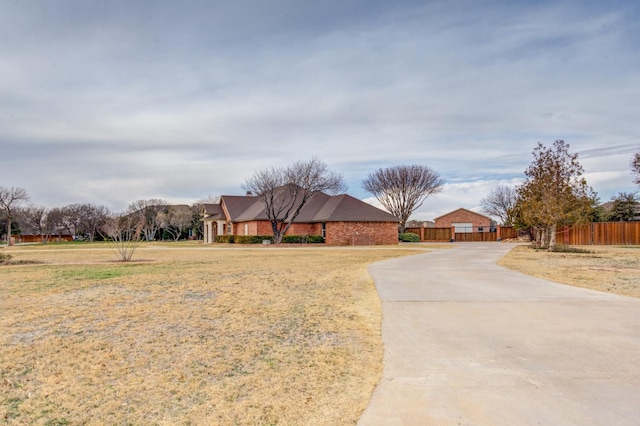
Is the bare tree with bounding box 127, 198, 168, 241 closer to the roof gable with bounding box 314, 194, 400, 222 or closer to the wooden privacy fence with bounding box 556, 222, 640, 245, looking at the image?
the roof gable with bounding box 314, 194, 400, 222

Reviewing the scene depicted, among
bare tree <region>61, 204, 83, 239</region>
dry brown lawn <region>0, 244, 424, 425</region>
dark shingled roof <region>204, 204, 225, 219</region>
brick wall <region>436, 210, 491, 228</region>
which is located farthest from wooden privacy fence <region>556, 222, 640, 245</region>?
bare tree <region>61, 204, 83, 239</region>

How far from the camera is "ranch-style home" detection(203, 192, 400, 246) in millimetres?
39500

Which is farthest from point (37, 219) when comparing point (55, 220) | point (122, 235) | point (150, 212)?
point (122, 235)

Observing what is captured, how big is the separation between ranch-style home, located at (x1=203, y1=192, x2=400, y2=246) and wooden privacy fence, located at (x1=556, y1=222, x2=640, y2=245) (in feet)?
46.0

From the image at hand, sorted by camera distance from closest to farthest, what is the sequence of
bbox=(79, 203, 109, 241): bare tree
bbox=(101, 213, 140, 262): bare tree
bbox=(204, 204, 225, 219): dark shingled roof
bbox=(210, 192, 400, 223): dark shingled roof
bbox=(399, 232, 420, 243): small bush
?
1. bbox=(101, 213, 140, 262): bare tree
2. bbox=(210, 192, 400, 223): dark shingled roof
3. bbox=(399, 232, 420, 243): small bush
4. bbox=(204, 204, 225, 219): dark shingled roof
5. bbox=(79, 203, 109, 241): bare tree

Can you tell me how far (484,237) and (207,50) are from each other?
42425 millimetres

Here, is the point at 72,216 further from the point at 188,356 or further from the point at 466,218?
the point at 188,356

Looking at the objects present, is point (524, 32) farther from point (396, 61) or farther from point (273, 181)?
point (273, 181)

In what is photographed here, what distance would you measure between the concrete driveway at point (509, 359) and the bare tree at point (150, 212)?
57591 mm

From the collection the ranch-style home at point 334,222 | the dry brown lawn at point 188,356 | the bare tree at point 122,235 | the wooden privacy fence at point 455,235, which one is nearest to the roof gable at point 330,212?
the ranch-style home at point 334,222

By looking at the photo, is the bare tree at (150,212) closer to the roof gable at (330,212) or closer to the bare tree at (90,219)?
the bare tree at (90,219)

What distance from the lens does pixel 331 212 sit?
40.2 m

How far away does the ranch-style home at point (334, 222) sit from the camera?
1555 inches

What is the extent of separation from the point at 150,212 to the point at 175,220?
17.1 ft
